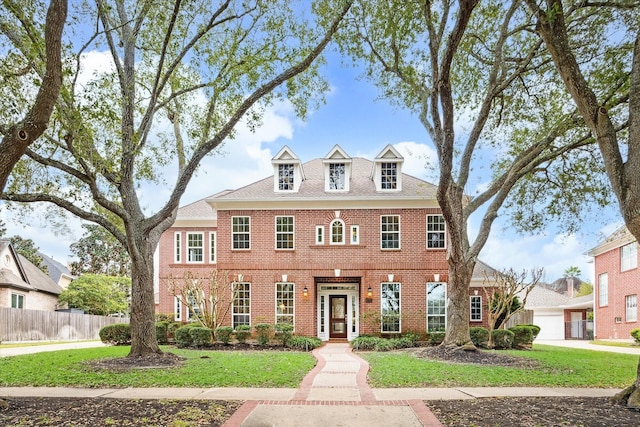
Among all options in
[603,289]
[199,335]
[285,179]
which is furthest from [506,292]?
[603,289]

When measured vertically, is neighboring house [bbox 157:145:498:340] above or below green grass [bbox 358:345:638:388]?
above

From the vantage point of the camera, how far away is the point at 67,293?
33.1 meters

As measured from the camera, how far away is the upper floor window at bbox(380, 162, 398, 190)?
1952cm

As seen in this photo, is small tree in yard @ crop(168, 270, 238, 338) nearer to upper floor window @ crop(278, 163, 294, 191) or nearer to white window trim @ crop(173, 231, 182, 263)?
white window trim @ crop(173, 231, 182, 263)

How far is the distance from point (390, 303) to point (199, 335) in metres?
7.39

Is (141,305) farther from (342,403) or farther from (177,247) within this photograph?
(177,247)

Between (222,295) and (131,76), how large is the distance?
29.9ft

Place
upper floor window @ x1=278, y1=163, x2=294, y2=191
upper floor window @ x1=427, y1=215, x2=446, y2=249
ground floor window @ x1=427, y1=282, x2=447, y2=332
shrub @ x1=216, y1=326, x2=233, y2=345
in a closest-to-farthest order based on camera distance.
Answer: shrub @ x1=216, y1=326, x2=233, y2=345, ground floor window @ x1=427, y1=282, x2=447, y2=332, upper floor window @ x1=427, y1=215, x2=446, y2=249, upper floor window @ x1=278, y1=163, x2=294, y2=191

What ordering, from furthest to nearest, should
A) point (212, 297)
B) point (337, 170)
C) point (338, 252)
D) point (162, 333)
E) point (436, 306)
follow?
point (337, 170)
point (338, 252)
point (436, 306)
point (162, 333)
point (212, 297)

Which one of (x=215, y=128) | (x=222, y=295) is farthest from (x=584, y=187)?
(x=222, y=295)

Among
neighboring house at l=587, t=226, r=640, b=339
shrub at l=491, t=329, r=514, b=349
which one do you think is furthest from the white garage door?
shrub at l=491, t=329, r=514, b=349

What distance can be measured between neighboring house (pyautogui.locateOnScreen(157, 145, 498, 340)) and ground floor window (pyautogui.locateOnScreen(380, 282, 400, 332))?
4cm

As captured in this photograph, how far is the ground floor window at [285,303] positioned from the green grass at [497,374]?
6890 mm

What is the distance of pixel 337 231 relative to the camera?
19.2 meters
